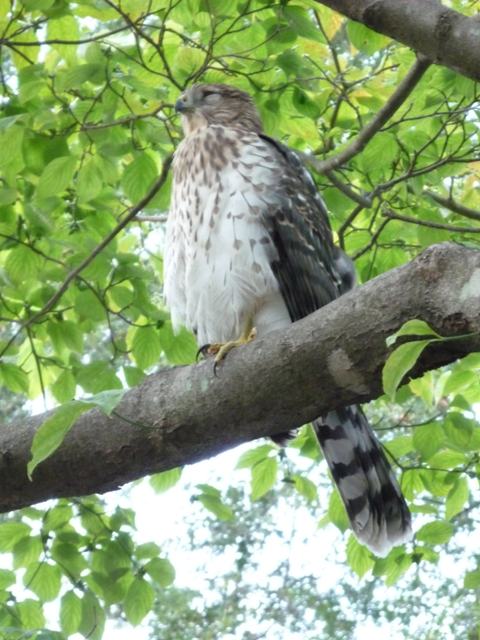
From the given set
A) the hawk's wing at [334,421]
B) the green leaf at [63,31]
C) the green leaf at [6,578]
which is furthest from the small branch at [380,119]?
the green leaf at [6,578]

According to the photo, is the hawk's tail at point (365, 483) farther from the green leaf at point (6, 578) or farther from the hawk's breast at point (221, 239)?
the green leaf at point (6, 578)

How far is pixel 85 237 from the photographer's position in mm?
5031

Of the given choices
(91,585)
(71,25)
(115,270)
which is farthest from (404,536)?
(71,25)

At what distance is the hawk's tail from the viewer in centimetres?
443

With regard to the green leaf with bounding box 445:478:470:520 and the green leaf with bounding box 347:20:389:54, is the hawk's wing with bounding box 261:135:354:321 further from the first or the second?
the green leaf with bounding box 445:478:470:520

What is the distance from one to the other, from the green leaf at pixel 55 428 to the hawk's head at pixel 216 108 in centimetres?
267

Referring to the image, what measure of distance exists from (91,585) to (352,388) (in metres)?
2.14

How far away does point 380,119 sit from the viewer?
4.58m

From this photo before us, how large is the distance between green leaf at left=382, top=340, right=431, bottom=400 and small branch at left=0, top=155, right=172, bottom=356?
247cm

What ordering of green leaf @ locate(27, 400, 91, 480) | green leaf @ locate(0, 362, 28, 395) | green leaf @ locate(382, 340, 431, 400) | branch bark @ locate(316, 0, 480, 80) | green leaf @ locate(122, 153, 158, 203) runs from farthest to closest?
green leaf @ locate(122, 153, 158, 203)
green leaf @ locate(0, 362, 28, 395)
branch bark @ locate(316, 0, 480, 80)
green leaf @ locate(27, 400, 91, 480)
green leaf @ locate(382, 340, 431, 400)

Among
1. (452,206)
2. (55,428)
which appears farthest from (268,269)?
(55,428)

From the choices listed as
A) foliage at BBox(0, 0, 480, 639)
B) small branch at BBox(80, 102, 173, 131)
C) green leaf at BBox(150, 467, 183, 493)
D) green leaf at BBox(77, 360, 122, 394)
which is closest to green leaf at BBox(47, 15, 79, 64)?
foliage at BBox(0, 0, 480, 639)

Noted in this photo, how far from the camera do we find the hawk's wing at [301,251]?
4.44 m

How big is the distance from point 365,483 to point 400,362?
2.27 metres
